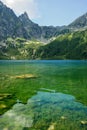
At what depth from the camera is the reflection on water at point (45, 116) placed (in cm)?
2700

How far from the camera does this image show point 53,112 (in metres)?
33.8

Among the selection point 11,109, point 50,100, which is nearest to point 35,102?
point 50,100

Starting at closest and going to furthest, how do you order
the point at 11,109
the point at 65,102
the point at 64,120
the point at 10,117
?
the point at 64,120 → the point at 10,117 → the point at 11,109 → the point at 65,102

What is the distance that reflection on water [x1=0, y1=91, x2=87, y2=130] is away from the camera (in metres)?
27.0

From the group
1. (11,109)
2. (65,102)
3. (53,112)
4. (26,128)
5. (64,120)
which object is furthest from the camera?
(65,102)

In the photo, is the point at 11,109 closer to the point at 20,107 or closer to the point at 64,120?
the point at 20,107

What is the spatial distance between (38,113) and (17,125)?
6.25 metres

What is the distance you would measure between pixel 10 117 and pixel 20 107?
20.8 ft

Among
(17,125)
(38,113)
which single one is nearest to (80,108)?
(38,113)

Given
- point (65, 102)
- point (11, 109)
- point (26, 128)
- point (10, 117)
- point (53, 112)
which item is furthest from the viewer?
point (65, 102)

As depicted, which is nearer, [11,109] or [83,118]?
[83,118]

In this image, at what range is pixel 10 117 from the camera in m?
31.4

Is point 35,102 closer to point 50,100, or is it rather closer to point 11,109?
point 50,100

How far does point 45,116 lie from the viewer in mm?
31438
